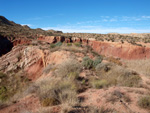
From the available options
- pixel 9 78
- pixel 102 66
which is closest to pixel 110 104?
pixel 102 66

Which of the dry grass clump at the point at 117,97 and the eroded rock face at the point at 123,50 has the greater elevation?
the eroded rock face at the point at 123,50

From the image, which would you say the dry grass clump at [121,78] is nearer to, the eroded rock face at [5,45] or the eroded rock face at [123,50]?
the eroded rock face at [123,50]

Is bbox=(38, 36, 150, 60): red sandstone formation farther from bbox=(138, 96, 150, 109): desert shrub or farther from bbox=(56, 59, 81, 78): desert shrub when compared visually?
bbox=(138, 96, 150, 109): desert shrub

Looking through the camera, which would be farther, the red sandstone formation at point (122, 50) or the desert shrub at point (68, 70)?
the red sandstone formation at point (122, 50)

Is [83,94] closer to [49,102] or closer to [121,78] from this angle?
[49,102]

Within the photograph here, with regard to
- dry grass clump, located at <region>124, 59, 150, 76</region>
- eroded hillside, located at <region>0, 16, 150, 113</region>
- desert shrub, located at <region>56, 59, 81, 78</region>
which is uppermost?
desert shrub, located at <region>56, 59, 81, 78</region>

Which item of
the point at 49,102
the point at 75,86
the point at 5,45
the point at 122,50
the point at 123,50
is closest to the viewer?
the point at 49,102

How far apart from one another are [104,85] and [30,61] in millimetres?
10650

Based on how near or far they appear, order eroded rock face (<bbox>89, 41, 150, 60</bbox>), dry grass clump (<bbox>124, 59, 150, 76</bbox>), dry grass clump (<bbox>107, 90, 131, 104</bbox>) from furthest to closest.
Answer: eroded rock face (<bbox>89, 41, 150, 60</bbox>) → dry grass clump (<bbox>124, 59, 150, 76</bbox>) → dry grass clump (<bbox>107, 90, 131, 104</bbox>)

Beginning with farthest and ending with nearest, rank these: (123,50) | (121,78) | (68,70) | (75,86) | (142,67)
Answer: (123,50) < (142,67) < (68,70) < (121,78) < (75,86)

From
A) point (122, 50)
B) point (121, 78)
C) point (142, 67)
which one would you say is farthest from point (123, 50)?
point (121, 78)

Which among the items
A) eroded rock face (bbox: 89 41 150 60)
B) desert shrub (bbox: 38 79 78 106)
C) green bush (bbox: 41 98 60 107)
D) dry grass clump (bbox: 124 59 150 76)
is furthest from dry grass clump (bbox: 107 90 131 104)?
eroded rock face (bbox: 89 41 150 60)

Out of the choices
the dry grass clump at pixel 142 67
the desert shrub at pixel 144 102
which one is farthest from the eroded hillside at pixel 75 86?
the dry grass clump at pixel 142 67

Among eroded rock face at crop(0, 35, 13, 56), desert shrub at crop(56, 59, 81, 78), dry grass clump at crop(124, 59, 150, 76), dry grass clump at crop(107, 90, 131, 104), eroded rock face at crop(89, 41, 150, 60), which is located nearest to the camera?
dry grass clump at crop(107, 90, 131, 104)
